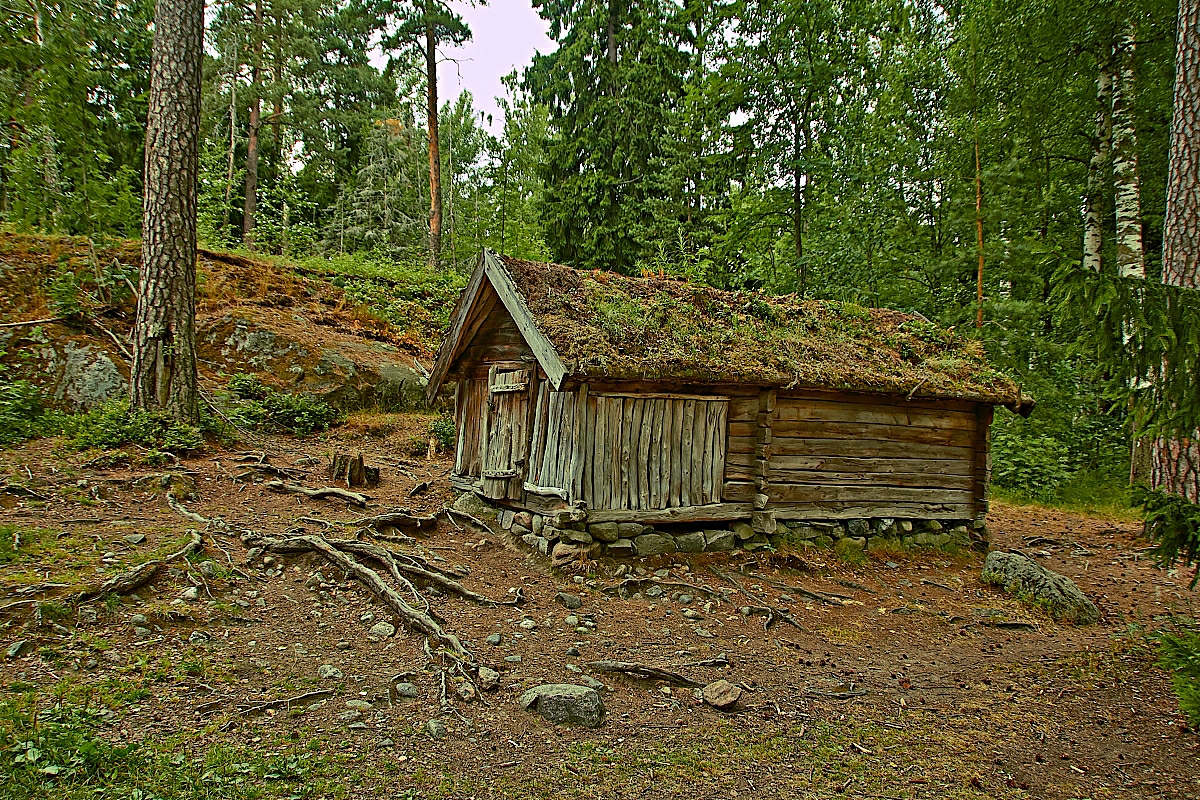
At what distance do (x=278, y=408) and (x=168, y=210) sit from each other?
192 inches

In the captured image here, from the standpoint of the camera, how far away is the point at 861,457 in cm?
1024

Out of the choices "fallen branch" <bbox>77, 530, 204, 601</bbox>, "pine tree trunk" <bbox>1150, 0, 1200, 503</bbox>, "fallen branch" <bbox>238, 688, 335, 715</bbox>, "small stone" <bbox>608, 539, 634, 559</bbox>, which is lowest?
"fallen branch" <bbox>238, 688, 335, 715</bbox>

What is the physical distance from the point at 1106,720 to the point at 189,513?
952 cm

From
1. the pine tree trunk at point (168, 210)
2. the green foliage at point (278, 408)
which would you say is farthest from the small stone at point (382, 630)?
the green foliage at point (278, 408)

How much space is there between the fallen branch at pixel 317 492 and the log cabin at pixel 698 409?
6.02ft

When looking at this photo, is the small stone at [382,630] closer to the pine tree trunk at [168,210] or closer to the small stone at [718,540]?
the small stone at [718,540]

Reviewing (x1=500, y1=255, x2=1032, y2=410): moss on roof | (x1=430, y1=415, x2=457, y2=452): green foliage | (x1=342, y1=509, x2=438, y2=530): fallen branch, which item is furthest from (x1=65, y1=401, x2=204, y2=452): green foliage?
(x1=500, y1=255, x2=1032, y2=410): moss on roof

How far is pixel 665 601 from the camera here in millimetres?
7664

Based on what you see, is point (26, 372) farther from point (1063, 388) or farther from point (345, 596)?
point (1063, 388)

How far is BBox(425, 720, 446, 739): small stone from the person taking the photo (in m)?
4.34

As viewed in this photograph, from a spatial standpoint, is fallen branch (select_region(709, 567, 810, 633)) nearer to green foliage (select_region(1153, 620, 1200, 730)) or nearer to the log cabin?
the log cabin

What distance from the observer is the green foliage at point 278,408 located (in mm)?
13281

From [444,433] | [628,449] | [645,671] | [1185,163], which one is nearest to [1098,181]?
[1185,163]

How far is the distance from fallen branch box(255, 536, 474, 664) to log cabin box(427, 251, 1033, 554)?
2.55 m
